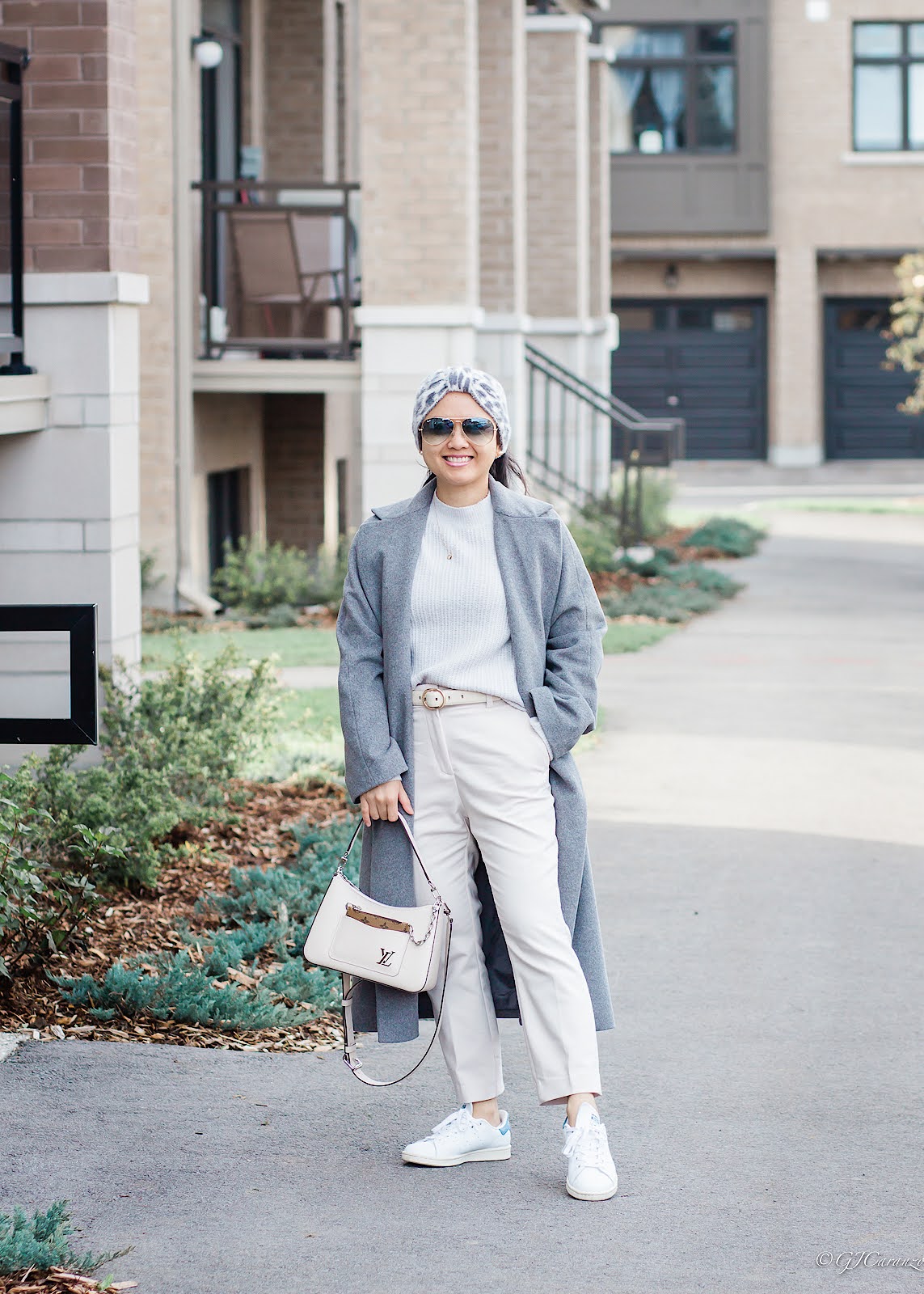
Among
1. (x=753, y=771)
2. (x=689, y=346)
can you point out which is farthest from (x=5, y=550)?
(x=689, y=346)

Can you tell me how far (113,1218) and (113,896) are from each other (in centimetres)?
245

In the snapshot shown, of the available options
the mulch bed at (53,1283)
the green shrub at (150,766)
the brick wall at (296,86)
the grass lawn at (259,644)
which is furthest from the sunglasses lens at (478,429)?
the brick wall at (296,86)

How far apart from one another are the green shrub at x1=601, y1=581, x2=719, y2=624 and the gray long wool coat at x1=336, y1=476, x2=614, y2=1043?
32.8ft

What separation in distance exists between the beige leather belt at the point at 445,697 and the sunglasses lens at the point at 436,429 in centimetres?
56

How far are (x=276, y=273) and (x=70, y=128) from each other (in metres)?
7.38

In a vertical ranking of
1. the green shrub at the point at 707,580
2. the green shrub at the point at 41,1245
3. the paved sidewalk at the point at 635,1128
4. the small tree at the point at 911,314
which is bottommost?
the paved sidewalk at the point at 635,1128

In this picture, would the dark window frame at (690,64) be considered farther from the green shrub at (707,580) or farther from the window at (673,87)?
the green shrub at (707,580)

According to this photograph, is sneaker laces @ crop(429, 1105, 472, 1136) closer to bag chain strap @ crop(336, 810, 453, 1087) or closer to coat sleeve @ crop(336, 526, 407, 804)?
bag chain strap @ crop(336, 810, 453, 1087)

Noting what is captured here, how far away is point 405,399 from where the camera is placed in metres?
14.6

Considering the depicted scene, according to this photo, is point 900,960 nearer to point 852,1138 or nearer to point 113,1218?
point 852,1138

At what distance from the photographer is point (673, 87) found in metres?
33.0

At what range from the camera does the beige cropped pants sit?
14.7 ft

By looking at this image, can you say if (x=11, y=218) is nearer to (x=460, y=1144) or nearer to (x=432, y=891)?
(x=432, y=891)

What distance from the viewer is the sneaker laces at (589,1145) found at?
174 inches
